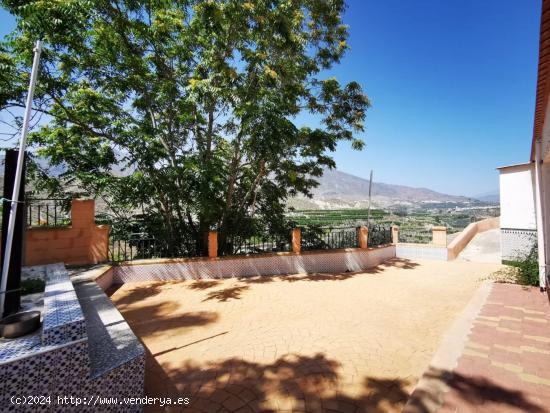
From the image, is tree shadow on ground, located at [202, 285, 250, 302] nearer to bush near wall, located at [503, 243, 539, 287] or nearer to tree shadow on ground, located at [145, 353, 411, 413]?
tree shadow on ground, located at [145, 353, 411, 413]

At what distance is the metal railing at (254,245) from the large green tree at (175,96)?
1.17 feet

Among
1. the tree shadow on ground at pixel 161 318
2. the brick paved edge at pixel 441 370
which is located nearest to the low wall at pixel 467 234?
the brick paved edge at pixel 441 370

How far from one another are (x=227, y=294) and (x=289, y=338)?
109 inches

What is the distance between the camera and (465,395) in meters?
2.79

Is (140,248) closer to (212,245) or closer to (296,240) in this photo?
(212,245)

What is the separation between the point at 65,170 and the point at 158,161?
3.00 meters

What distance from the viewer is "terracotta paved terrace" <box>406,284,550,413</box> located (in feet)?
8.67

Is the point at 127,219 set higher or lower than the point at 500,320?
higher

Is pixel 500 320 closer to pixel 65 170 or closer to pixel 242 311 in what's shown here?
pixel 242 311

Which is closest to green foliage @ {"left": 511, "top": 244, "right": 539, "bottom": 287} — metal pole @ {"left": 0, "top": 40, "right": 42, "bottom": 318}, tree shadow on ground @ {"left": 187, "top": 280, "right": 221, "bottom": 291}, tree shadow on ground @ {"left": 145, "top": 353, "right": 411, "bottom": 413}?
tree shadow on ground @ {"left": 145, "top": 353, "right": 411, "bottom": 413}

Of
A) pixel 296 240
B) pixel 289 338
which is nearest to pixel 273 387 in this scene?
pixel 289 338

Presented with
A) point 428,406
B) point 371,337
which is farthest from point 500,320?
point 428,406

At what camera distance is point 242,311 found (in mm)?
5434

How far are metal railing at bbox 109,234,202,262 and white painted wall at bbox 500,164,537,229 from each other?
39.0 feet
